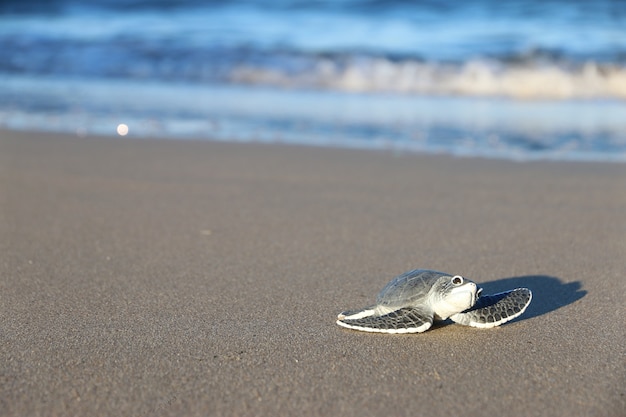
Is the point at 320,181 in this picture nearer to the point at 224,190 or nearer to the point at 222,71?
the point at 224,190

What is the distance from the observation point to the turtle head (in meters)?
2.30

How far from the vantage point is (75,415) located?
5.94 ft

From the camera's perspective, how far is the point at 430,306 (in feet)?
7.87

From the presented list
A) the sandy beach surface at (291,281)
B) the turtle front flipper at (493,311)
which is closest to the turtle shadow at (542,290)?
the sandy beach surface at (291,281)

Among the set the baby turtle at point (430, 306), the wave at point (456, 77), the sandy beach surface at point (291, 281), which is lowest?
the wave at point (456, 77)

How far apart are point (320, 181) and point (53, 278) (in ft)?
8.06

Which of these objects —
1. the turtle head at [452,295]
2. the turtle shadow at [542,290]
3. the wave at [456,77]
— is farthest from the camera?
the wave at [456,77]

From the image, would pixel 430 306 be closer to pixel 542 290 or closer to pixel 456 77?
pixel 542 290

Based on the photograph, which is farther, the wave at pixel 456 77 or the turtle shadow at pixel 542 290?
the wave at pixel 456 77

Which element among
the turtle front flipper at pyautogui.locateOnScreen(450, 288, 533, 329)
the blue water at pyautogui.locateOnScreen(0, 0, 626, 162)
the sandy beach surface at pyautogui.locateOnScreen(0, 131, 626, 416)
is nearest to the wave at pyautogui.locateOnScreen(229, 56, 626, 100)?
the blue water at pyautogui.locateOnScreen(0, 0, 626, 162)

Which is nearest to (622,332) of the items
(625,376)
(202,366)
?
(625,376)

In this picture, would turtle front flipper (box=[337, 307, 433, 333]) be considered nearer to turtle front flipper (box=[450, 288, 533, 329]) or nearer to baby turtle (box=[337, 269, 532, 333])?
baby turtle (box=[337, 269, 532, 333])

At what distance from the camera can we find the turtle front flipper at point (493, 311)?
238 cm

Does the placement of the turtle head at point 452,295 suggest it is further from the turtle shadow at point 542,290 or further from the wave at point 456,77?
the wave at point 456,77
